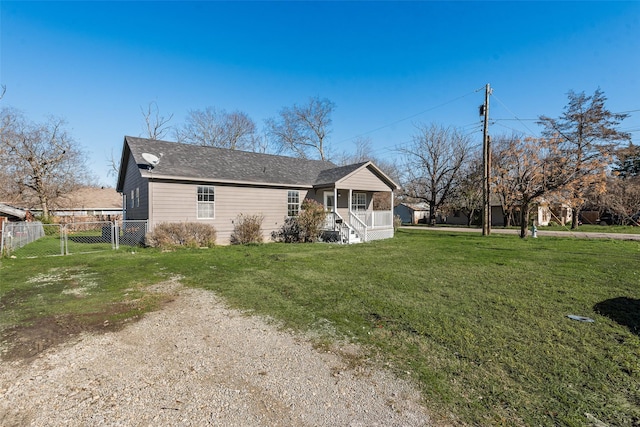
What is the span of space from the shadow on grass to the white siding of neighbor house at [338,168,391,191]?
11484 mm

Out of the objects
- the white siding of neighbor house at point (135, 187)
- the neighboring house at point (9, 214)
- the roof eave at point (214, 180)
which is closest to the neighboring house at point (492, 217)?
the roof eave at point (214, 180)

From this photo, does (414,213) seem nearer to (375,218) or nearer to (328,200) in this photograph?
(375,218)

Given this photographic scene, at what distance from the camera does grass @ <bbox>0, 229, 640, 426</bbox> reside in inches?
107

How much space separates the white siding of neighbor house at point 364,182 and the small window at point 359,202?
5.94ft

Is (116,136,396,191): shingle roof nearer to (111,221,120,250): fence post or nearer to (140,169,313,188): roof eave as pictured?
(140,169,313,188): roof eave

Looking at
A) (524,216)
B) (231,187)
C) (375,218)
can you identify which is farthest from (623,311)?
(524,216)

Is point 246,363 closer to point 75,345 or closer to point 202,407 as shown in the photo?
point 202,407

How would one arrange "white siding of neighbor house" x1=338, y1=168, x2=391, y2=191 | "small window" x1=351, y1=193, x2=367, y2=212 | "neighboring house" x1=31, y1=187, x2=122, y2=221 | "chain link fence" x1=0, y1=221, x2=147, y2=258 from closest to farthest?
"chain link fence" x1=0, y1=221, x2=147, y2=258 < "white siding of neighbor house" x1=338, y1=168, x2=391, y2=191 < "small window" x1=351, y1=193, x2=367, y2=212 < "neighboring house" x1=31, y1=187, x2=122, y2=221

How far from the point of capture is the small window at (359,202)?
18.6 m

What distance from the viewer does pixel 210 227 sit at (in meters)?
13.3

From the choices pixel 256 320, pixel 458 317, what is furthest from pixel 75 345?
pixel 458 317

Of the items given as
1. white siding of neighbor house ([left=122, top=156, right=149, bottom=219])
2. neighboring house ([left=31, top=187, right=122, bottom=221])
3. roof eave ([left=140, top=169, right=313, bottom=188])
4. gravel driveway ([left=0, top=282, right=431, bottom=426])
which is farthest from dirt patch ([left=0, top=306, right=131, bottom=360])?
neighboring house ([left=31, top=187, right=122, bottom=221])

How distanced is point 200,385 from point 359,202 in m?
16.5

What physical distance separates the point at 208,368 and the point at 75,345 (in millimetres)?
1887
